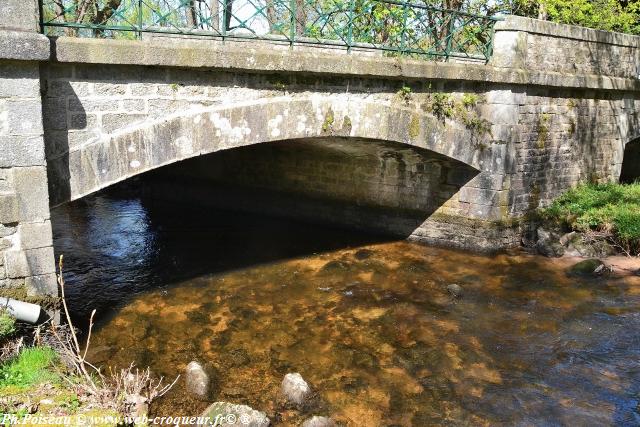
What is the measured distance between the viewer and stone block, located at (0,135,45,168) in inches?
183

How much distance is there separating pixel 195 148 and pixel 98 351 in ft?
7.59

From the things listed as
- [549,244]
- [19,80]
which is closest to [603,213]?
[549,244]

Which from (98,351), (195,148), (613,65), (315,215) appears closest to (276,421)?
(98,351)

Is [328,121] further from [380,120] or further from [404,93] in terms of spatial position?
[404,93]

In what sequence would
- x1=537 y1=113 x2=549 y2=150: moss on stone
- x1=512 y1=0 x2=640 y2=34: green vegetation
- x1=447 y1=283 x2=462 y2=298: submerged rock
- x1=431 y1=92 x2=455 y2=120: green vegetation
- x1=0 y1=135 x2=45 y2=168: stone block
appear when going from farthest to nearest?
1. x1=512 y1=0 x2=640 y2=34: green vegetation
2. x1=537 y1=113 x2=549 y2=150: moss on stone
3. x1=431 y1=92 x2=455 y2=120: green vegetation
4. x1=447 y1=283 x2=462 y2=298: submerged rock
5. x1=0 y1=135 x2=45 y2=168: stone block

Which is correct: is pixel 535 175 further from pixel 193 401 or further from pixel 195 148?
pixel 193 401

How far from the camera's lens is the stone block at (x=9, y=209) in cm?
474

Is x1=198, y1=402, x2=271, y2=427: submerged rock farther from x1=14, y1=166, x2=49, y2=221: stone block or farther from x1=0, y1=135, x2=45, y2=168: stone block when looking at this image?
x1=0, y1=135, x2=45, y2=168: stone block

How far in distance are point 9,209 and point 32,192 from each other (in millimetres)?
232

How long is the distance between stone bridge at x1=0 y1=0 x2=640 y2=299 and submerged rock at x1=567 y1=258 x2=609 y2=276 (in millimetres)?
1133

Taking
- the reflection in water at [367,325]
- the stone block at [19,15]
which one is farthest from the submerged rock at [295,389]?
the stone block at [19,15]

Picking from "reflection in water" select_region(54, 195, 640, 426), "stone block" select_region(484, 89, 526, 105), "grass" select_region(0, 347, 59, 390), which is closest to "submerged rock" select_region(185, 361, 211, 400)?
"reflection in water" select_region(54, 195, 640, 426)

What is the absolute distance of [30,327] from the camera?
16.2 feet

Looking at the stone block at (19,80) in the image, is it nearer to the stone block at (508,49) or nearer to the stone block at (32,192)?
the stone block at (32,192)
